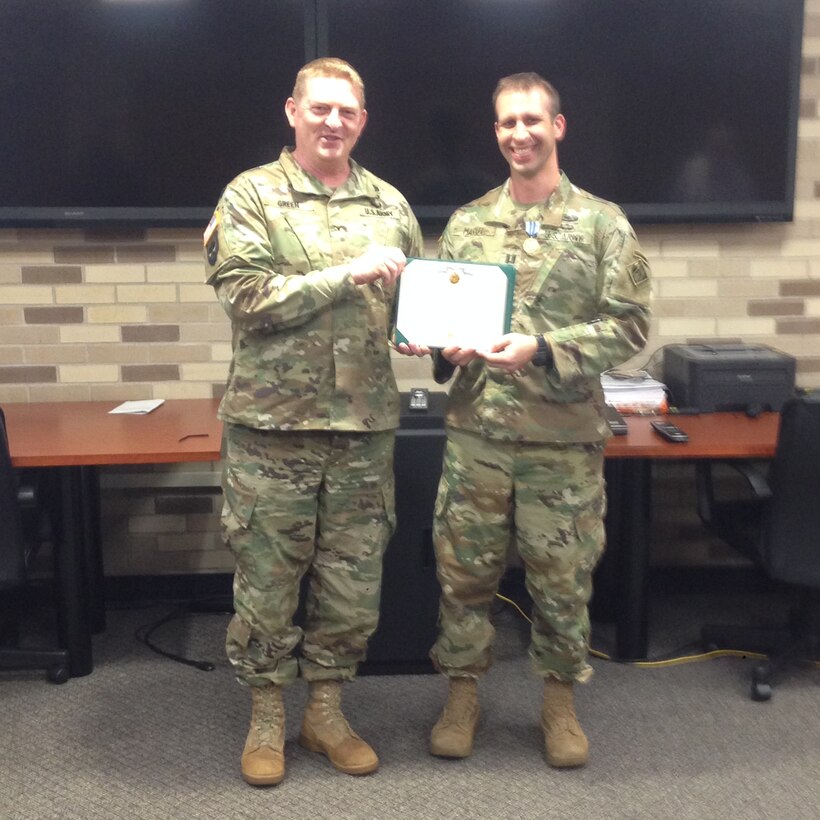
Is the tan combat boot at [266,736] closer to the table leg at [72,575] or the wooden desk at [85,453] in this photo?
the wooden desk at [85,453]

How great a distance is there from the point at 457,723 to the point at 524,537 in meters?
0.49

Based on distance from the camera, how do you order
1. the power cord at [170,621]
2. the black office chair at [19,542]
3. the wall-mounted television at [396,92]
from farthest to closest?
1. the wall-mounted television at [396,92]
2. the power cord at [170,621]
3. the black office chair at [19,542]

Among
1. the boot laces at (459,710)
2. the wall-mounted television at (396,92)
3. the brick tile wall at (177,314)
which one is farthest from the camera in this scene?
the brick tile wall at (177,314)

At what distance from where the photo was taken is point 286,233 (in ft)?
6.66

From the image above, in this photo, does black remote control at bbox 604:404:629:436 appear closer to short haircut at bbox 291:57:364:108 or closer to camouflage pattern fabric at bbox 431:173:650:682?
camouflage pattern fabric at bbox 431:173:650:682

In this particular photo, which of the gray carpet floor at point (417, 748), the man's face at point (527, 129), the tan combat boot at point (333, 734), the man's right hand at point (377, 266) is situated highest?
the man's face at point (527, 129)

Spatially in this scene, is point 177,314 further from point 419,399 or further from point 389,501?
point 389,501

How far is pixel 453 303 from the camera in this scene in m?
2.03

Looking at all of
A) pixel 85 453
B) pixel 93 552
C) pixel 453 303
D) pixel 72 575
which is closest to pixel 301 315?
pixel 453 303

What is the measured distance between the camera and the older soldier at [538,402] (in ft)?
6.70

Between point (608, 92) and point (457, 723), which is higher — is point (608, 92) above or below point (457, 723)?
above

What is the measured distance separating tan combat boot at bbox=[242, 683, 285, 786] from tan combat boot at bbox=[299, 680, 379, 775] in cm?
8

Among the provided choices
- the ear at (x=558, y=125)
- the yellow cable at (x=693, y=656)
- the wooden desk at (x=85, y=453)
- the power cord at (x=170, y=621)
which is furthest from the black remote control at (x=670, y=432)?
the power cord at (x=170, y=621)

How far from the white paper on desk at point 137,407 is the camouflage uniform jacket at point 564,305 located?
122cm
